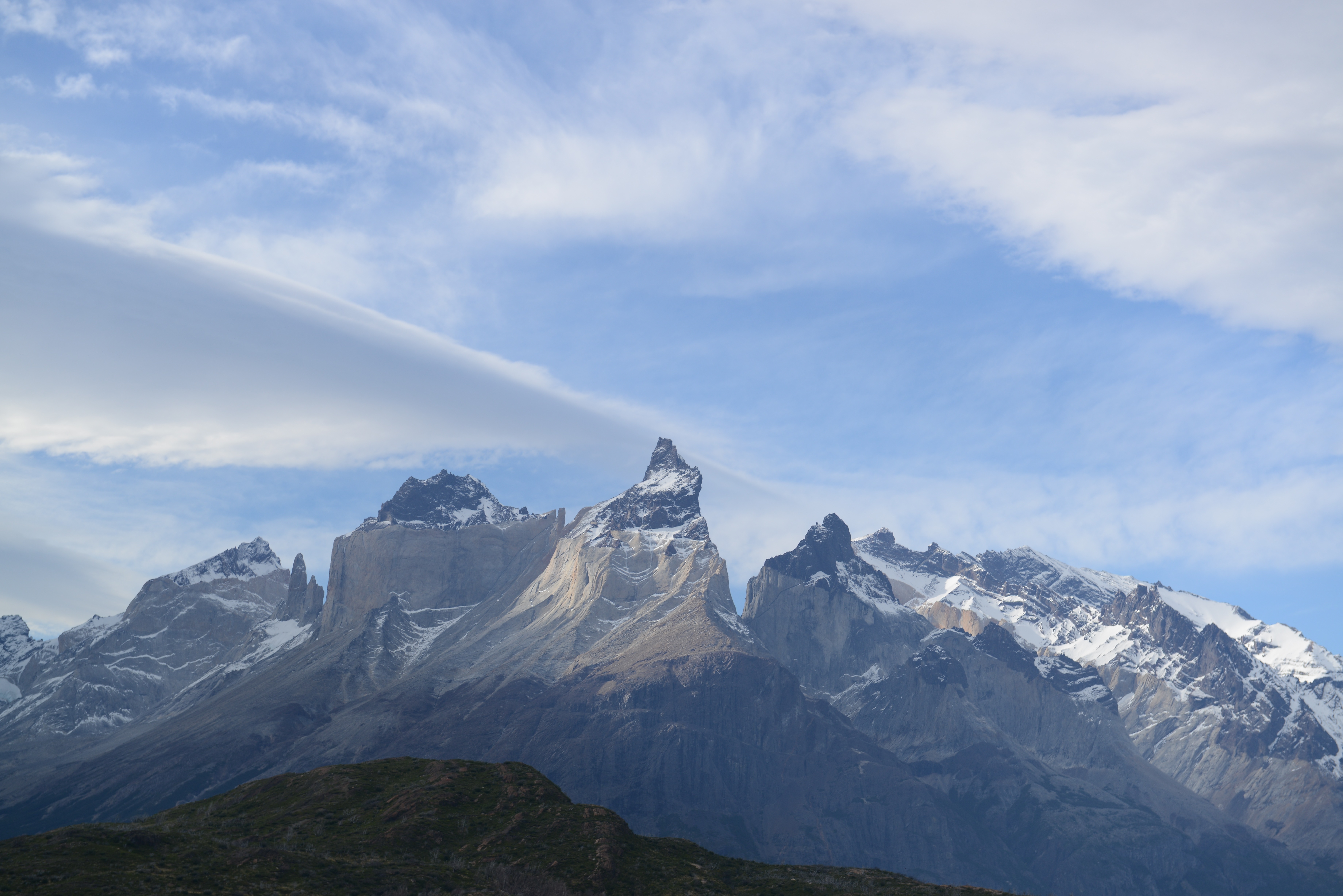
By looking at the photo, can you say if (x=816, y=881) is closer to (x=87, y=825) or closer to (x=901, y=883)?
(x=901, y=883)

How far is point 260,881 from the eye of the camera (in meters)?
99.4

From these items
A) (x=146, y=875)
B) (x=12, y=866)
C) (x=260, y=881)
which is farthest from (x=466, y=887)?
(x=12, y=866)

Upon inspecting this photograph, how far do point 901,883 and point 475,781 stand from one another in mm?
48963

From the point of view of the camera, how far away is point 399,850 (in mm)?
116312

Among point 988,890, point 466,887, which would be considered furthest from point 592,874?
point 988,890

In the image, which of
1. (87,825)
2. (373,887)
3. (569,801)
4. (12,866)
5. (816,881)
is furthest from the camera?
(569,801)

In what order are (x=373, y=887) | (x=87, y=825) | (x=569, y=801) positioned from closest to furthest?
(x=373, y=887) → (x=87, y=825) → (x=569, y=801)

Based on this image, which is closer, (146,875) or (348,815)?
(146,875)

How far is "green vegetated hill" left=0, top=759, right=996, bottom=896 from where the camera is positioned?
99312 mm

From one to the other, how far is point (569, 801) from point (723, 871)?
20.7 meters

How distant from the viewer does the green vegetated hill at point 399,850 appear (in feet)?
326

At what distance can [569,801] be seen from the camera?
136m

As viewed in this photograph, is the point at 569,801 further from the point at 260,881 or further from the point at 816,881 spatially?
the point at 260,881

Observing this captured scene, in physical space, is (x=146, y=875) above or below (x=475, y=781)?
below
